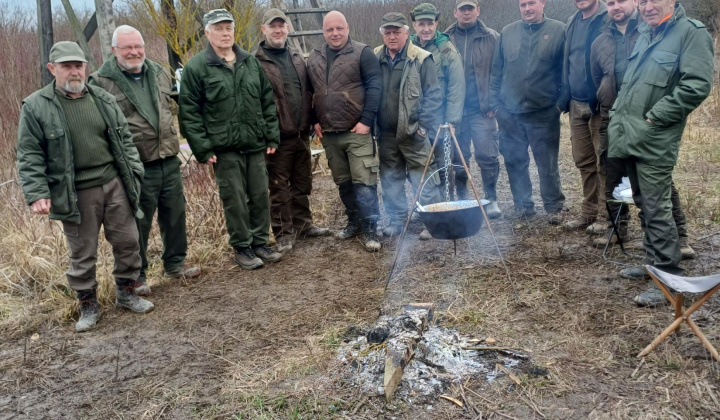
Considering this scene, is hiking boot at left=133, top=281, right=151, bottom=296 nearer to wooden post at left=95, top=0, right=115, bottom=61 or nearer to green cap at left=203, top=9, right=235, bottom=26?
green cap at left=203, top=9, right=235, bottom=26

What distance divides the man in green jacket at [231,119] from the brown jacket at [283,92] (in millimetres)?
202

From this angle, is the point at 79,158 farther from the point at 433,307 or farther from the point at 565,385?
the point at 565,385

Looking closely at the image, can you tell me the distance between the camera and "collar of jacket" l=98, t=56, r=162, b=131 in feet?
14.9

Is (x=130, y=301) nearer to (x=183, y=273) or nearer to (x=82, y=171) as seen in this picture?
(x=183, y=273)

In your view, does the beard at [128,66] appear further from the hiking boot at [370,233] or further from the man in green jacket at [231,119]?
the hiking boot at [370,233]

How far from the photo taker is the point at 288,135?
18.8 feet

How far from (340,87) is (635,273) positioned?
3130 mm

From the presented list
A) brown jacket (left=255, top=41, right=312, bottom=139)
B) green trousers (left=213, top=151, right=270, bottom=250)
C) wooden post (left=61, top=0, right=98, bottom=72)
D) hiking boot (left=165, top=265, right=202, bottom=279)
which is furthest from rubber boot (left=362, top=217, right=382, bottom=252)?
wooden post (left=61, top=0, right=98, bottom=72)

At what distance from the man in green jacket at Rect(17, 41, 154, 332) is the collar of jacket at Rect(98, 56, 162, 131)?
0.28 metres

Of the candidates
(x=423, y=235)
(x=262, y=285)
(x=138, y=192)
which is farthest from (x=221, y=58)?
(x=423, y=235)

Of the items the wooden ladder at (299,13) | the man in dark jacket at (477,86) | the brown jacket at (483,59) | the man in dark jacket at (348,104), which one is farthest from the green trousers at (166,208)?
the wooden ladder at (299,13)

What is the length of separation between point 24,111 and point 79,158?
468mm

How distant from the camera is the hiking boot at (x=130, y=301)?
15.3 feet

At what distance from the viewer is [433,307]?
13.8 ft
